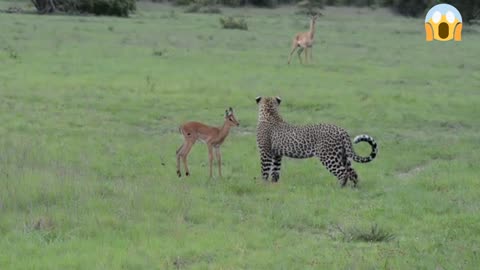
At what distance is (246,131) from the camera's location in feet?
44.2

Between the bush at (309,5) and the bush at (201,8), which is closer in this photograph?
the bush at (201,8)

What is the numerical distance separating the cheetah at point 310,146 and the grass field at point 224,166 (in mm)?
251

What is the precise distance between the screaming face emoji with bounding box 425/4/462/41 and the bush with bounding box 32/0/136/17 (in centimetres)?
1371

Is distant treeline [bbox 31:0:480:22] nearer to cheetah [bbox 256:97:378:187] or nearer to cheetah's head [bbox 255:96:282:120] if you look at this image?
cheetah's head [bbox 255:96:282:120]

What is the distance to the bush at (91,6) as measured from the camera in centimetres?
3938

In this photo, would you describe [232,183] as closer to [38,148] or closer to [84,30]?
[38,148]

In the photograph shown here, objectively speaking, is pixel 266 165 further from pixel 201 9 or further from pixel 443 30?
pixel 201 9

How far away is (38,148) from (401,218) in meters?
4.99

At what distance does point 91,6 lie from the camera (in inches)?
1585

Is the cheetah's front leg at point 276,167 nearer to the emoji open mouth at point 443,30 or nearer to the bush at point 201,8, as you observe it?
the emoji open mouth at point 443,30

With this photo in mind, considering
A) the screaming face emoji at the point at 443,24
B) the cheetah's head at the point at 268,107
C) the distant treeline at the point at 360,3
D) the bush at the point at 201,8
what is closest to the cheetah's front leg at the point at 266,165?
the cheetah's head at the point at 268,107

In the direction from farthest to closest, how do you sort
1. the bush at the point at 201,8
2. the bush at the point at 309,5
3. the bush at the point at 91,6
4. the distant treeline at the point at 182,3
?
the bush at the point at 309,5, the bush at the point at 201,8, the distant treeline at the point at 182,3, the bush at the point at 91,6

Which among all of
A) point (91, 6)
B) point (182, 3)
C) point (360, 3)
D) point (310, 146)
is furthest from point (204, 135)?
point (360, 3)

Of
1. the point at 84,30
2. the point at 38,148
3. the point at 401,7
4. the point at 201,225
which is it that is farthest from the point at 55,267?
the point at 401,7
